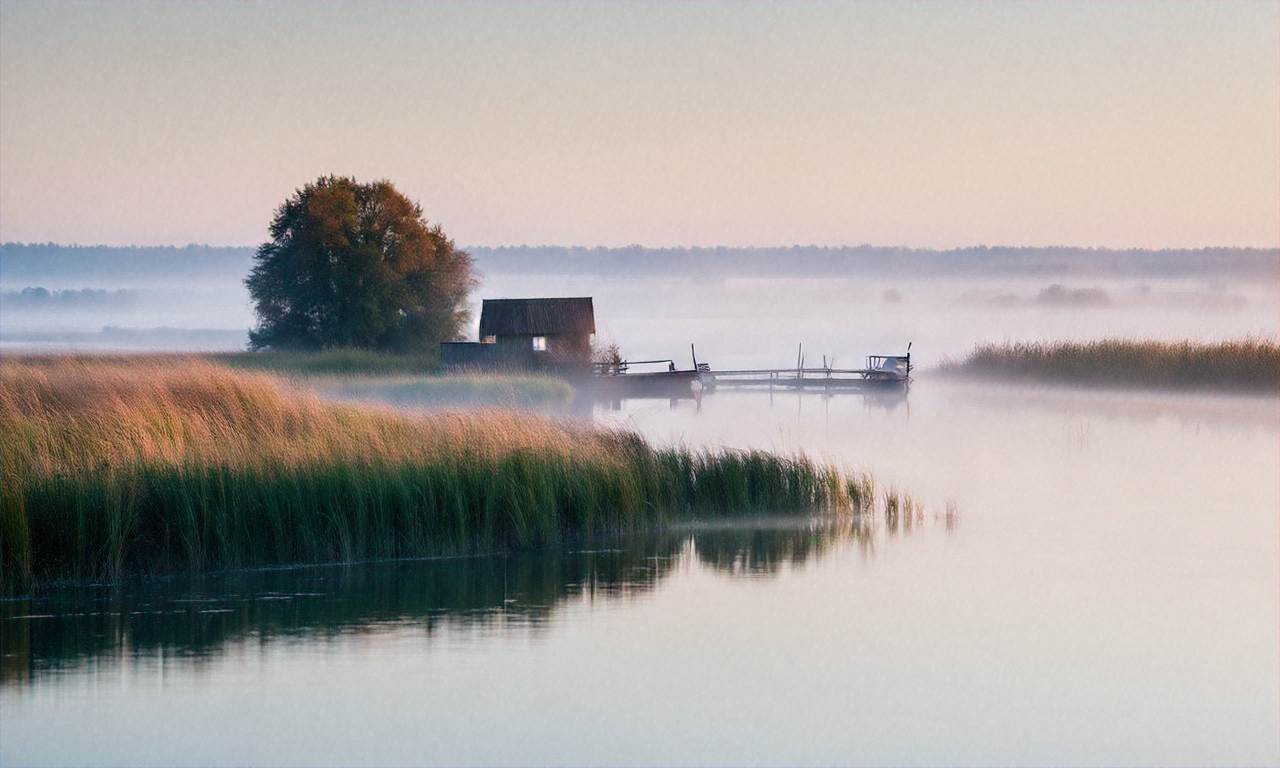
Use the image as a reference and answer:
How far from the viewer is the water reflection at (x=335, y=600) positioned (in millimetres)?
11578

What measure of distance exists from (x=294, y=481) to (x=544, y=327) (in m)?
42.3

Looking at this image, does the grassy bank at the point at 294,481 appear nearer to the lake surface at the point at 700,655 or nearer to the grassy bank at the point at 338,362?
the lake surface at the point at 700,655

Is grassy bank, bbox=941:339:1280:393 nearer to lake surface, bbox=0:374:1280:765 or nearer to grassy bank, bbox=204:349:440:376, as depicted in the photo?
grassy bank, bbox=204:349:440:376

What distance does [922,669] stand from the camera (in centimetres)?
1188

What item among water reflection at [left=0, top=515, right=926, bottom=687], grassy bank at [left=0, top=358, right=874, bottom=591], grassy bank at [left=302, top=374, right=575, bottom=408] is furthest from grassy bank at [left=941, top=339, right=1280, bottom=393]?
water reflection at [left=0, top=515, right=926, bottom=687]

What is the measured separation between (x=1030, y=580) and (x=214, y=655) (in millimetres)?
8491

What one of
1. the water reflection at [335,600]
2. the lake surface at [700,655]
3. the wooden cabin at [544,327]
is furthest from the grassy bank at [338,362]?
the lake surface at [700,655]

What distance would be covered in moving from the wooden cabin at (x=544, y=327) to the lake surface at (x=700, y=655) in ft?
122

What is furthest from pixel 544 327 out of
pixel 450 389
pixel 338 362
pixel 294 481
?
pixel 294 481

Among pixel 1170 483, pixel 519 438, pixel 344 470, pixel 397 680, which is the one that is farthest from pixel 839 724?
pixel 1170 483

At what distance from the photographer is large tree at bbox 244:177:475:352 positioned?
56.3 metres

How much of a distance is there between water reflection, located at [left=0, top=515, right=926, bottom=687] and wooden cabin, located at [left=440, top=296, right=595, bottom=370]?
38917 millimetres

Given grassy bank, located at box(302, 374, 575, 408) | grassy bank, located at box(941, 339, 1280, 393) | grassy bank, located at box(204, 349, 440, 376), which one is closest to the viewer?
grassy bank, located at box(302, 374, 575, 408)

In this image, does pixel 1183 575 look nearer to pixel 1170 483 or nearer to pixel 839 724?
pixel 839 724
